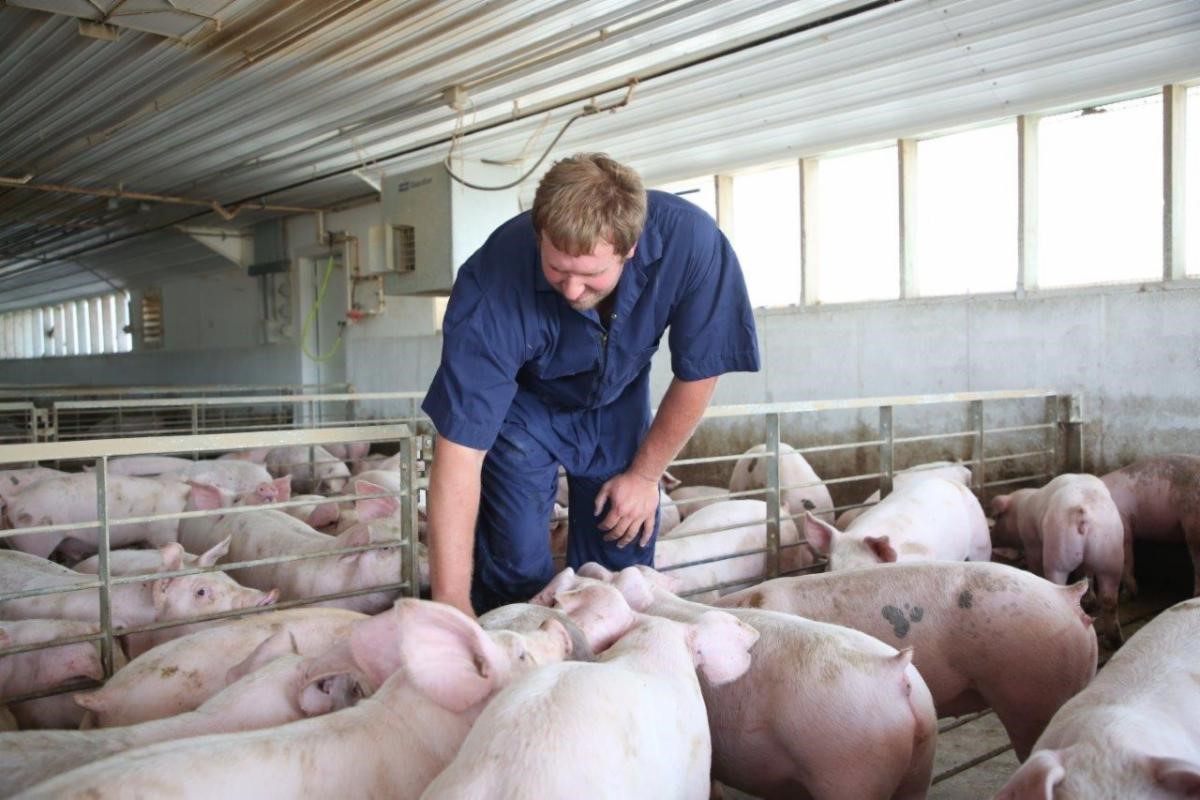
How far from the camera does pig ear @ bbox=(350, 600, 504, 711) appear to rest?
166 cm

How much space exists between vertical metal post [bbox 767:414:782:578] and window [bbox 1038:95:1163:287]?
10.0ft

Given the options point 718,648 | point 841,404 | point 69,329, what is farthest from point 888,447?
point 69,329

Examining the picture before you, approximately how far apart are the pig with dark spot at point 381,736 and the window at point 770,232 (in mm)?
6013

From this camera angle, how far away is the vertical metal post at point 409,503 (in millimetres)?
3086

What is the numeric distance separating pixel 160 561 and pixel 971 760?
3.14 metres

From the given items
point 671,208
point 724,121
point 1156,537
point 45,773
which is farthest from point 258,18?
point 1156,537

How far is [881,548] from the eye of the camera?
3.46 metres

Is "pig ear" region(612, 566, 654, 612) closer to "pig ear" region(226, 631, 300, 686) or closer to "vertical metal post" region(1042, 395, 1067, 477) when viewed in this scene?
"pig ear" region(226, 631, 300, 686)

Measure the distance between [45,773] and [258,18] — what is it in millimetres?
4628

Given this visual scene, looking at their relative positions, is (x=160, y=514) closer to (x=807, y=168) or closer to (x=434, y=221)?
Answer: (x=434, y=221)

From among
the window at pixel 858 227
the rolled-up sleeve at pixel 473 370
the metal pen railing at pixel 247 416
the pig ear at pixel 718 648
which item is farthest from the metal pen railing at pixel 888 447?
the metal pen railing at pixel 247 416

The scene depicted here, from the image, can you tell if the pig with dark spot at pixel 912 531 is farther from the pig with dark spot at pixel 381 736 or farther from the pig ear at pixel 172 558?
the pig ear at pixel 172 558

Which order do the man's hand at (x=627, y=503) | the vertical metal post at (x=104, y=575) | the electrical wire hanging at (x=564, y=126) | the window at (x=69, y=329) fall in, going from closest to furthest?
the vertical metal post at (x=104, y=575)
the man's hand at (x=627, y=503)
the electrical wire hanging at (x=564, y=126)
the window at (x=69, y=329)

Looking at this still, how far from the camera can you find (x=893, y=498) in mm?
4250
